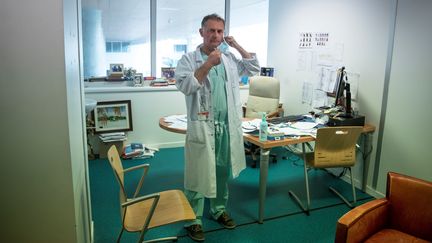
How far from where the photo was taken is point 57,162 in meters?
1.26

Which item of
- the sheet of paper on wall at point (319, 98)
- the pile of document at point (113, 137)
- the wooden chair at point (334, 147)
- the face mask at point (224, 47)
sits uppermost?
the face mask at point (224, 47)

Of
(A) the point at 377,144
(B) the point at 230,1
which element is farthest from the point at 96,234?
(B) the point at 230,1

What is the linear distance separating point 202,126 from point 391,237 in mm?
1323

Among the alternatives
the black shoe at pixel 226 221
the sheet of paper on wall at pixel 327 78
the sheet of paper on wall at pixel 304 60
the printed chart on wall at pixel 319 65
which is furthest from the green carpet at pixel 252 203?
the sheet of paper on wall at pixel 304 60

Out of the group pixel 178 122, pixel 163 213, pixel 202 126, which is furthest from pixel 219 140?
pixel 178 122

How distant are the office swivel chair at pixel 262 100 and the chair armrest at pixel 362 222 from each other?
2.17 meters

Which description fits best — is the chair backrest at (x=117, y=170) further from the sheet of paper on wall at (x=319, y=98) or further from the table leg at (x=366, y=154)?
the sheet of paper on wall at (x=319, y=98)

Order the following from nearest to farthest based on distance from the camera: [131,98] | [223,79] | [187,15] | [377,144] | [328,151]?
[223,79] → [328,151] → [377,144] → [131,98] → [187,15]

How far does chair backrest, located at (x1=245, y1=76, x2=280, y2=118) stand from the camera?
4.29m

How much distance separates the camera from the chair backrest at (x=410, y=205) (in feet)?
6.35

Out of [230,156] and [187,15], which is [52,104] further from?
[187,15]

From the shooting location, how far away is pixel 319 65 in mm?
4062

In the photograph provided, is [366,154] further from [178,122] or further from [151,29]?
[151,29]

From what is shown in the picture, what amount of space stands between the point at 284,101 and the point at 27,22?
402 centimetres
